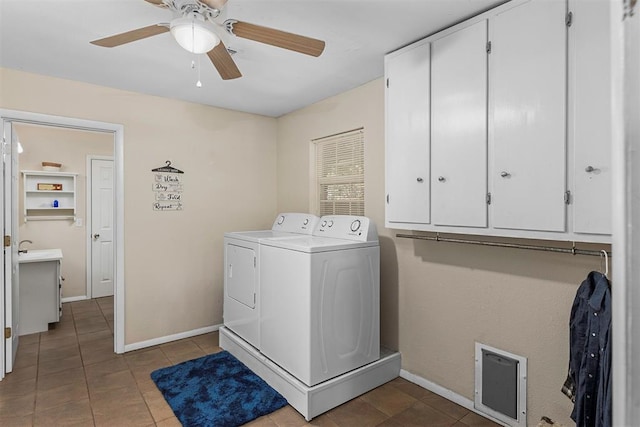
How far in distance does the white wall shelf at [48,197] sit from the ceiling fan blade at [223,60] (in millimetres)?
4045

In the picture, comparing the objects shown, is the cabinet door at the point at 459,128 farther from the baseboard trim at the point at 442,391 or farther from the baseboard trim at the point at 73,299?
the baseboard trim at the point at 73,299

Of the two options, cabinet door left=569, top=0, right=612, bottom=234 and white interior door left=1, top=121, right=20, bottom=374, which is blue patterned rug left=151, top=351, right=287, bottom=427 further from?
cabinet door left=569, top=0, right=612, bottom=234

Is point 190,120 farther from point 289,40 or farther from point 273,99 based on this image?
point 289,40

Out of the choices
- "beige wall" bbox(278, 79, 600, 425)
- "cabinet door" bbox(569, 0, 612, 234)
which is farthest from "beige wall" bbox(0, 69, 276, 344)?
"cabinet door" bbox(569, 0, 612, 234)

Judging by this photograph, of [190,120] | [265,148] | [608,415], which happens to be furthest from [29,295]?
[608,415]

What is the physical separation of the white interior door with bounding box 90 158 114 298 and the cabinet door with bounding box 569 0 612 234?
5593 millimetres

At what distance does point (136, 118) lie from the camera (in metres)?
3.38

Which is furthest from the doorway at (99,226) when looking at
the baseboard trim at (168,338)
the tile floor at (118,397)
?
the baseboard trim at (168,338)

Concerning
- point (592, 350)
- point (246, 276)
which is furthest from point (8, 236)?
point (592, 350)

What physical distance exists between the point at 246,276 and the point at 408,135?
5.94 feet

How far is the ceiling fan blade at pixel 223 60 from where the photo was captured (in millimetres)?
1886

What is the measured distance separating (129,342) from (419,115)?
331 cm

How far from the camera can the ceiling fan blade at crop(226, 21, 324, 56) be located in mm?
1697

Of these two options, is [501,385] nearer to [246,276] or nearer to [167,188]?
[246,276]
